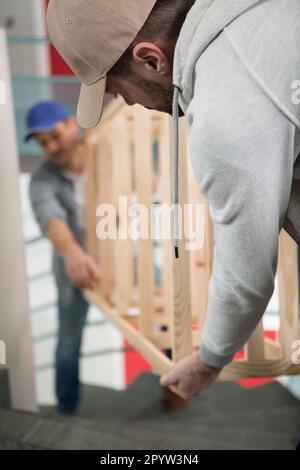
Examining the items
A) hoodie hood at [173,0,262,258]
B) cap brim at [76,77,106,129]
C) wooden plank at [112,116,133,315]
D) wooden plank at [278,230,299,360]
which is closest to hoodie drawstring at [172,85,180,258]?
hoodie hood at [173,0,262,258]

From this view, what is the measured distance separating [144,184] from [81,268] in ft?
2.79

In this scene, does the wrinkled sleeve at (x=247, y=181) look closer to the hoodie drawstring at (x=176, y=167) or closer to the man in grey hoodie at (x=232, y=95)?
the man in grey hoodie at (x=232, y=95)

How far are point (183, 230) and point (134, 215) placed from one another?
0.45 feet

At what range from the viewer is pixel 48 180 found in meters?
1.80

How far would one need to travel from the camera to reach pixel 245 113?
0.53 m

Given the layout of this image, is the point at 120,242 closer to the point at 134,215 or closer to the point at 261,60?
the point at 134,215

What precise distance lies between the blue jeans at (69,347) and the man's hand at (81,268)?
242 mm

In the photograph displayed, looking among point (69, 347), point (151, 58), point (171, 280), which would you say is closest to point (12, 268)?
point (171, 280)

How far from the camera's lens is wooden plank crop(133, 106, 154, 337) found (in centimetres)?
102

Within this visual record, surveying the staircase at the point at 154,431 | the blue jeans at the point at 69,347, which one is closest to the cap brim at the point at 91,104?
the staircase at the point at 154,431

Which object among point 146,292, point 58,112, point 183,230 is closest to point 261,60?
point 183,230

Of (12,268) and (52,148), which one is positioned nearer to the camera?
Result: (12,268)

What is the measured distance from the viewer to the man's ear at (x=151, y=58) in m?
0.64

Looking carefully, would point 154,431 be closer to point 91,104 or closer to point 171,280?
point 171,280
